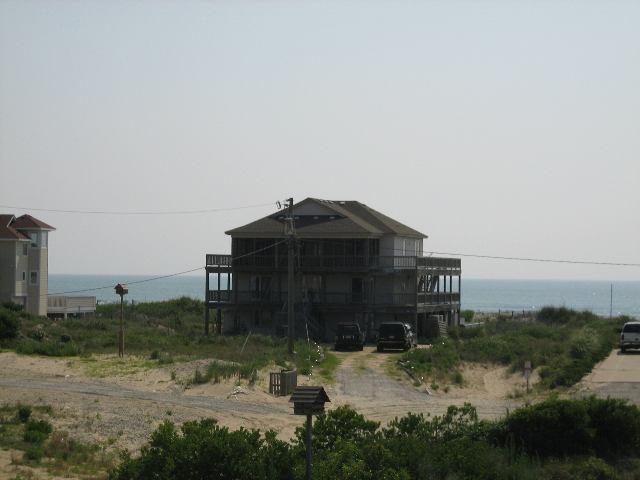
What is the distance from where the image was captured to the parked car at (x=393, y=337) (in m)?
55.9

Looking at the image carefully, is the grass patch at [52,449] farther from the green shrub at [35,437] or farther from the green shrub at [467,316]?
the green shrub at [467,316]

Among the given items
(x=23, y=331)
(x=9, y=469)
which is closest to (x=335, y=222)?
(x=23, y=331)

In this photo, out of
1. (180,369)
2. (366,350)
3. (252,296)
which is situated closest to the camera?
(180,369)

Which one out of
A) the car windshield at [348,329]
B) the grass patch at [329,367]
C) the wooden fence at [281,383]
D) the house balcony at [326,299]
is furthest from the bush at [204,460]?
the house balcony at [326,299]

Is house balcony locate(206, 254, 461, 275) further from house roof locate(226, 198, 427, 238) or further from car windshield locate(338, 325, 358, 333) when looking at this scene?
car windshield locate(338, 325, 358, 333)

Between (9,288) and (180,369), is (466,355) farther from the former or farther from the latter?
(9,288)

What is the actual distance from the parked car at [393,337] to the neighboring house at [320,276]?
6.78 metres

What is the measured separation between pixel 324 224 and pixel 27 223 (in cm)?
1836

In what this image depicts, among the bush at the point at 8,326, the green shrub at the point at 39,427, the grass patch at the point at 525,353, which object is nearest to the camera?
the green shrub at the point at 39,427

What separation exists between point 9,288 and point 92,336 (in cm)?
1432

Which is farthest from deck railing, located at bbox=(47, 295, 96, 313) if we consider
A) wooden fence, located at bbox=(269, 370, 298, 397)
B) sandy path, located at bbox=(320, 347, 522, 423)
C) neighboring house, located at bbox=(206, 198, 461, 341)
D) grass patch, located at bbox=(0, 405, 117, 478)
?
grass patch, located at bbox=(0, 405, 117, 478)

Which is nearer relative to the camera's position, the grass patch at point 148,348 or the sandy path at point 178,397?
the sandy path at point 178,397

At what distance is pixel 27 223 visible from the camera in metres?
66.7

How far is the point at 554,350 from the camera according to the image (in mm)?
52938
